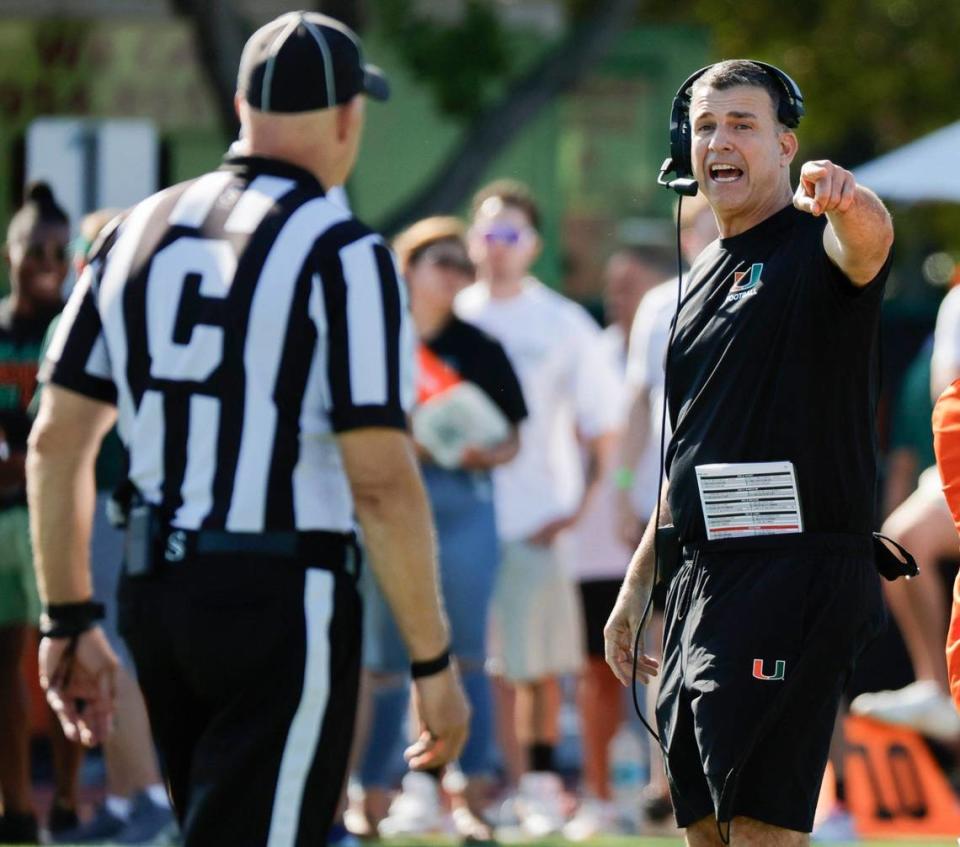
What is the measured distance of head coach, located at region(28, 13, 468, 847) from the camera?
13.0 feet

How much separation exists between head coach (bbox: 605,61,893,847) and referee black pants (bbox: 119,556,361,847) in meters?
0.82

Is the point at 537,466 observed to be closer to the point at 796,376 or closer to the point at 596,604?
the point at 596,604

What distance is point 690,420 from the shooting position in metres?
4.50

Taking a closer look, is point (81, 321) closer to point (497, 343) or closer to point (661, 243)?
point (497, 343)

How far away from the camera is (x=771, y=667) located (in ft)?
14.0

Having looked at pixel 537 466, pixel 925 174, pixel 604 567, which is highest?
pixel 925 174

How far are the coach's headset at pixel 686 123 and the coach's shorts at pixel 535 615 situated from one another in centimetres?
423

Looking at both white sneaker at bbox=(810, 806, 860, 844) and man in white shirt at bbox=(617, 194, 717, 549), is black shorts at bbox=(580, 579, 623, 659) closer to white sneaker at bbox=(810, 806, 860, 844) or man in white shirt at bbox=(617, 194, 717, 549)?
man in white shirt at bbox=(617, 194, 717, 549)

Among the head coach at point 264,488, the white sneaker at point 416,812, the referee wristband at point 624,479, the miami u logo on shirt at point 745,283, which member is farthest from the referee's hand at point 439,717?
the referee wristband at point 624,479

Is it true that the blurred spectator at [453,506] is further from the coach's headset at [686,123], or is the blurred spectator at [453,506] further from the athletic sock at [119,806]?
the coach's headset at [686,123]

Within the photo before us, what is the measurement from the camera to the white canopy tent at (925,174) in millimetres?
12805

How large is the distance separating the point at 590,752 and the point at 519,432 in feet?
4.89

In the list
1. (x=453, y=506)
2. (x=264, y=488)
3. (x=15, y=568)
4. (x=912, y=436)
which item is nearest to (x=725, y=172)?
(x=264, y=488)

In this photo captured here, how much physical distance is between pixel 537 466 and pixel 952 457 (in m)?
4.45
